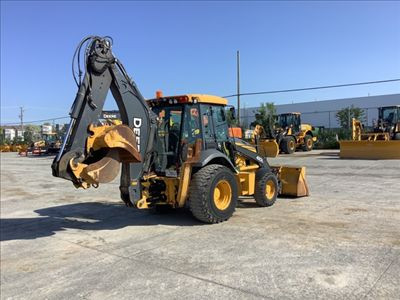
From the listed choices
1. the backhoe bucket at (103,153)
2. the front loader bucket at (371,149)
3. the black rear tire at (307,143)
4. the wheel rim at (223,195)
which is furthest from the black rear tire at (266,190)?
the black rear tire at (307,143)

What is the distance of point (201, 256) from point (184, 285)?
109 centimetres

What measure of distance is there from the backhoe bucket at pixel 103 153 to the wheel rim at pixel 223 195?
6.63ft

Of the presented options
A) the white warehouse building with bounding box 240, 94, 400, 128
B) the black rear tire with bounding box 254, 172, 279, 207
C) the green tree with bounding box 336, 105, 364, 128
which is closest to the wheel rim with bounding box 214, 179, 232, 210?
the black rear tire with bounding box 254, 172, 279, 207

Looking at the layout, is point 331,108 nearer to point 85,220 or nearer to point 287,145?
point 287,145

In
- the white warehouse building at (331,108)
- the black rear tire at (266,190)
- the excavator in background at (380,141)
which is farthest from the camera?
the white warehouse building at (331,108)

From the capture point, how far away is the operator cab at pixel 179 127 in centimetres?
826

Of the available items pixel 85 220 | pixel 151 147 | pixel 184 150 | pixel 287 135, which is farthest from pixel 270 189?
pixel 287 135

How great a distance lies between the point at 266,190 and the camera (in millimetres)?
9891

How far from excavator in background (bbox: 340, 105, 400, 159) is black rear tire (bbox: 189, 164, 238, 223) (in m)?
15.3

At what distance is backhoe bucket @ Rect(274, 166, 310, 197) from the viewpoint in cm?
1090

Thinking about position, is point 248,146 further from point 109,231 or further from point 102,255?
point 102,255

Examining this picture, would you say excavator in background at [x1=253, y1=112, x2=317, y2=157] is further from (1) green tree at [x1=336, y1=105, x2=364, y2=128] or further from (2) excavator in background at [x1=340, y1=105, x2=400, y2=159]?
(1) green tree at [x1=336, y1=105, x2=364, y2=128]

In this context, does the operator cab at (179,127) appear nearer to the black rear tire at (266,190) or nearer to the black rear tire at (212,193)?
the black rear tire at (212,193)

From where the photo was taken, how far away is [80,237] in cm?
792
